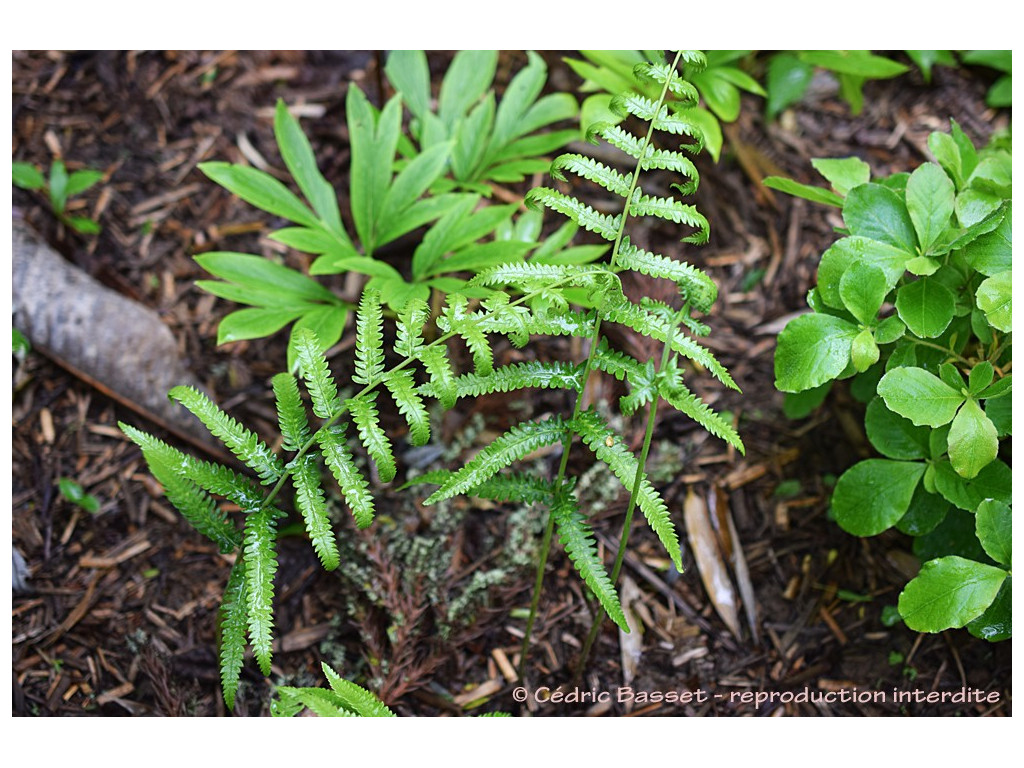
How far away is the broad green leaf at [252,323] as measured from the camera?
7.62 ft

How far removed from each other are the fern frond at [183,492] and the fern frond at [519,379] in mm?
570

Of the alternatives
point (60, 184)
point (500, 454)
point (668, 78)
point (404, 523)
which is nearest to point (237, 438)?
point (500, 454)

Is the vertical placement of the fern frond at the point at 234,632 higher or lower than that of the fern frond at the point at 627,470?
lower

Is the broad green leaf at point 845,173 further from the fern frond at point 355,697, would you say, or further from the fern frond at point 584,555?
the fern frond at point 355,697

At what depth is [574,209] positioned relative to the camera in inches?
72.2

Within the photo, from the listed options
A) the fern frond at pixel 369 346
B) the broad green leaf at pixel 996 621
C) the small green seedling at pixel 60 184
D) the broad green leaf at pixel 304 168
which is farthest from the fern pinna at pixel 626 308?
the small green seedling at pixel 60 184

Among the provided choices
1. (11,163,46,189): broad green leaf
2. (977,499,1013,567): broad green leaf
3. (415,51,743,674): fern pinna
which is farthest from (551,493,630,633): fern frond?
(11,163,46,189): broad green leaf

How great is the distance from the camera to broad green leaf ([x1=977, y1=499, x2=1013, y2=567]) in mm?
1949

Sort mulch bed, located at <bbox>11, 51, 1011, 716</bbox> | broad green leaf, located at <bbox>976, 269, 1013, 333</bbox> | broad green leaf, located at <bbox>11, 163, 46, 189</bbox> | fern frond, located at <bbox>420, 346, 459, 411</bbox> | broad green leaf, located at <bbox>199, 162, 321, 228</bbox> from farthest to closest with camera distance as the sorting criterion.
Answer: broad green leaf, located at <bbox>11, 163, 46, 189</bbox> → broad green leaf, located at <bbox>199, 162, 321, 228</bbox> → mulch bed, located at <bbox>11, 51, 1011, 716</bbox> → broad green leaf, located at <bbox>976, 269, 1013, 333</bbox> → fern frond, located at <bbox>420, 346, 459, 411</bbox>

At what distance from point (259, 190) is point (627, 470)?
139 centimetres

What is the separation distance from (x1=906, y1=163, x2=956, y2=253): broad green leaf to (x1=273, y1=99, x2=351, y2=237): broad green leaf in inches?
59.9

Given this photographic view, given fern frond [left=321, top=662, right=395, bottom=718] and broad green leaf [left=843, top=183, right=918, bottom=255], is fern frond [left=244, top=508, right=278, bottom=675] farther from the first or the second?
broad green leaf [left=843, top=183, right=918, bottom=255]

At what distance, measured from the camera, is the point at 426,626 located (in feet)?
7.81
